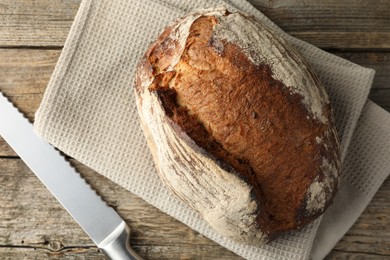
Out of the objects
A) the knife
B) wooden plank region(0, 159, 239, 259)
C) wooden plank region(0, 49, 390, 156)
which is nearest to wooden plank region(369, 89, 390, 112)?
wooden plank region(0, 49, 390, 156)

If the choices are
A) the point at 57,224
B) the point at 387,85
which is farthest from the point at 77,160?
the point at 387,85

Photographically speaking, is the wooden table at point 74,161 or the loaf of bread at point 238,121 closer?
the loaf of bread at point 238,121

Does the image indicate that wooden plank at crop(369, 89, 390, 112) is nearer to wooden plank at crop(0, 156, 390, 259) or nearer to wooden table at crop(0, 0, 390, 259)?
wooden table at crop(0, 0, 390, 259)

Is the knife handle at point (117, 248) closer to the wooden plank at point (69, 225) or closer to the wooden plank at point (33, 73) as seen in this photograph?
the wooden plank at point (69, 225)

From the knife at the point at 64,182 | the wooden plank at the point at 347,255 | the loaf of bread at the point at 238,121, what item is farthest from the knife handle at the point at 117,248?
the wooden plank at the point at 347,255

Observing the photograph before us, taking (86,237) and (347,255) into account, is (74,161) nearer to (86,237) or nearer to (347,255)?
(86,237)

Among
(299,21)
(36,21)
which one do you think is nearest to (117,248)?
Result: (36,21)

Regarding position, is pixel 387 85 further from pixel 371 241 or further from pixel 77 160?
pixel 77 160

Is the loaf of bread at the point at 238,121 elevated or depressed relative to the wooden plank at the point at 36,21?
elevated

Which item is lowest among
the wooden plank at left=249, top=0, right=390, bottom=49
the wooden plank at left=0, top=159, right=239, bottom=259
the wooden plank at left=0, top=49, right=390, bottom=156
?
the wooden plank at left=0, top=159, right=239, bottom=259
